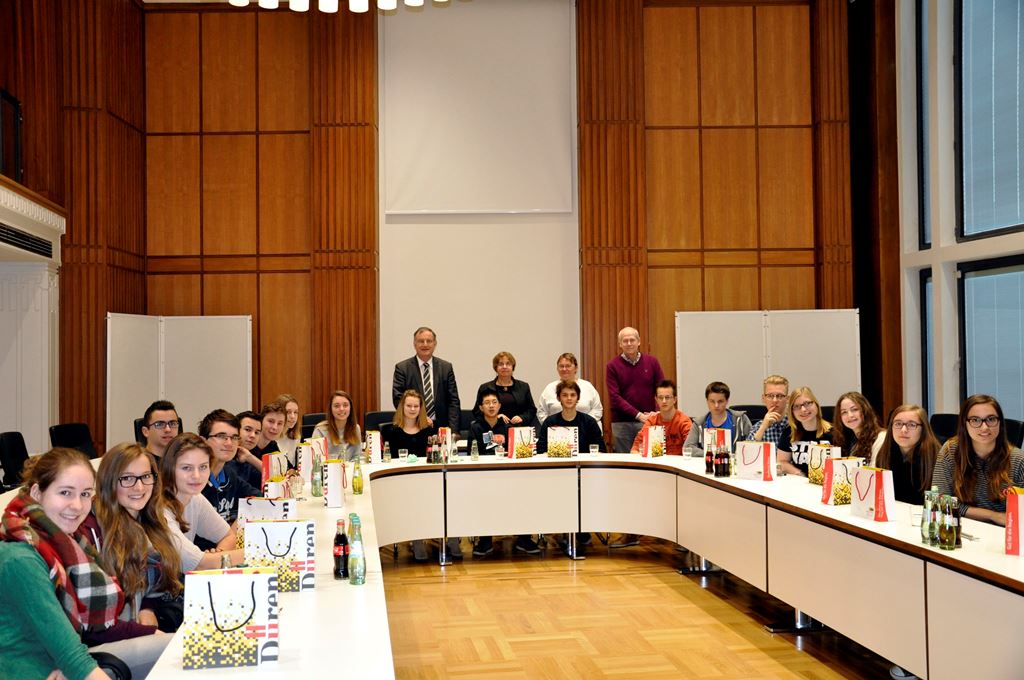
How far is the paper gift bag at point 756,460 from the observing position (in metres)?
5.27

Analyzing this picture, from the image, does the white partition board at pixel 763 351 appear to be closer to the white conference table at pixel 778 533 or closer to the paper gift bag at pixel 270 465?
the white conference table at pixel 778 533

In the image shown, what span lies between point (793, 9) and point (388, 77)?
4159mm

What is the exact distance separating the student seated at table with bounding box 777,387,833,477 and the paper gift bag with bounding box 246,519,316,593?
3.39 metres

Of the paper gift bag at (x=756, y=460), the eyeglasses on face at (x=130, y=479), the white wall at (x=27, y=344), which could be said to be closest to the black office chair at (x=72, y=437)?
the white wall at (x=27, y=344)

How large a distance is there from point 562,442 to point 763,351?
3.19 metres

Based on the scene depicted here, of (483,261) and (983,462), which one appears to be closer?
(983,462)

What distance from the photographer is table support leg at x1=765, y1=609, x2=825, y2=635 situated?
464 cm

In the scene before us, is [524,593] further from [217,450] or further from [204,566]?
[204,566]

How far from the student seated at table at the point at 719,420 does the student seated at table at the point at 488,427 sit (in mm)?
1363

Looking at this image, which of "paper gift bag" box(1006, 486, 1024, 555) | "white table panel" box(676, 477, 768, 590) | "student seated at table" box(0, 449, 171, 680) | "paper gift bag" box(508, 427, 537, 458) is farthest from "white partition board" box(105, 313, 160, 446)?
"paper gift bag" box(1006, 486, 1024, 555)

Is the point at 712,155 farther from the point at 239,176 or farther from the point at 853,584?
the point at 853,584

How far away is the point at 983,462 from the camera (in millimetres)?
3965

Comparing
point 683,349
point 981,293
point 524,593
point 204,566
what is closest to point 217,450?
point 204,566

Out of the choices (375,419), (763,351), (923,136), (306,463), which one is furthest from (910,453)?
(923,136)
